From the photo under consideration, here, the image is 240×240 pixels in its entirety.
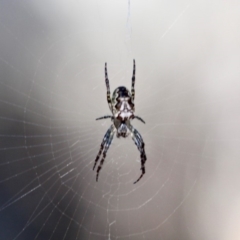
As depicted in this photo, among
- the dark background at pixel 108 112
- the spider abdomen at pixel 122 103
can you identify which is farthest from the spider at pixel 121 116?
the dark background at pixel 108 112

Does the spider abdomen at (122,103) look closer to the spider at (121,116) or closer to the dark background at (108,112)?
the spider at (121,116)

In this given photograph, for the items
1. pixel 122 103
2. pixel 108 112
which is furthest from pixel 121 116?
pixel 108 112

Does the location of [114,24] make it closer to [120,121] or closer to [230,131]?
[120,121]

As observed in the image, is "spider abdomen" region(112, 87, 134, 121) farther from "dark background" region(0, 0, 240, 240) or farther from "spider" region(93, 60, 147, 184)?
"dark background" region(0, 0, 240, 240)

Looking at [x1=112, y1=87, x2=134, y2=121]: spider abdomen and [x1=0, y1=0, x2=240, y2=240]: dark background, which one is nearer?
[x1=112, y1=87, x2=134, y2=121]: spider abdomen

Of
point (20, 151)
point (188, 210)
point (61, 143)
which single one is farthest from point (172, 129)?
point (20, 151)

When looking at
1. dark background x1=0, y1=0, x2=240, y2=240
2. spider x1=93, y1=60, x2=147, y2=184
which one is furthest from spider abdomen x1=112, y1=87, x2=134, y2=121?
dark background x1=0, y1=0, x2=240, y2=240

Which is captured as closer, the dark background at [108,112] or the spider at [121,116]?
the spider at [121,116]

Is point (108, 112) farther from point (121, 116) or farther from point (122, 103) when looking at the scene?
point (122, 103)
